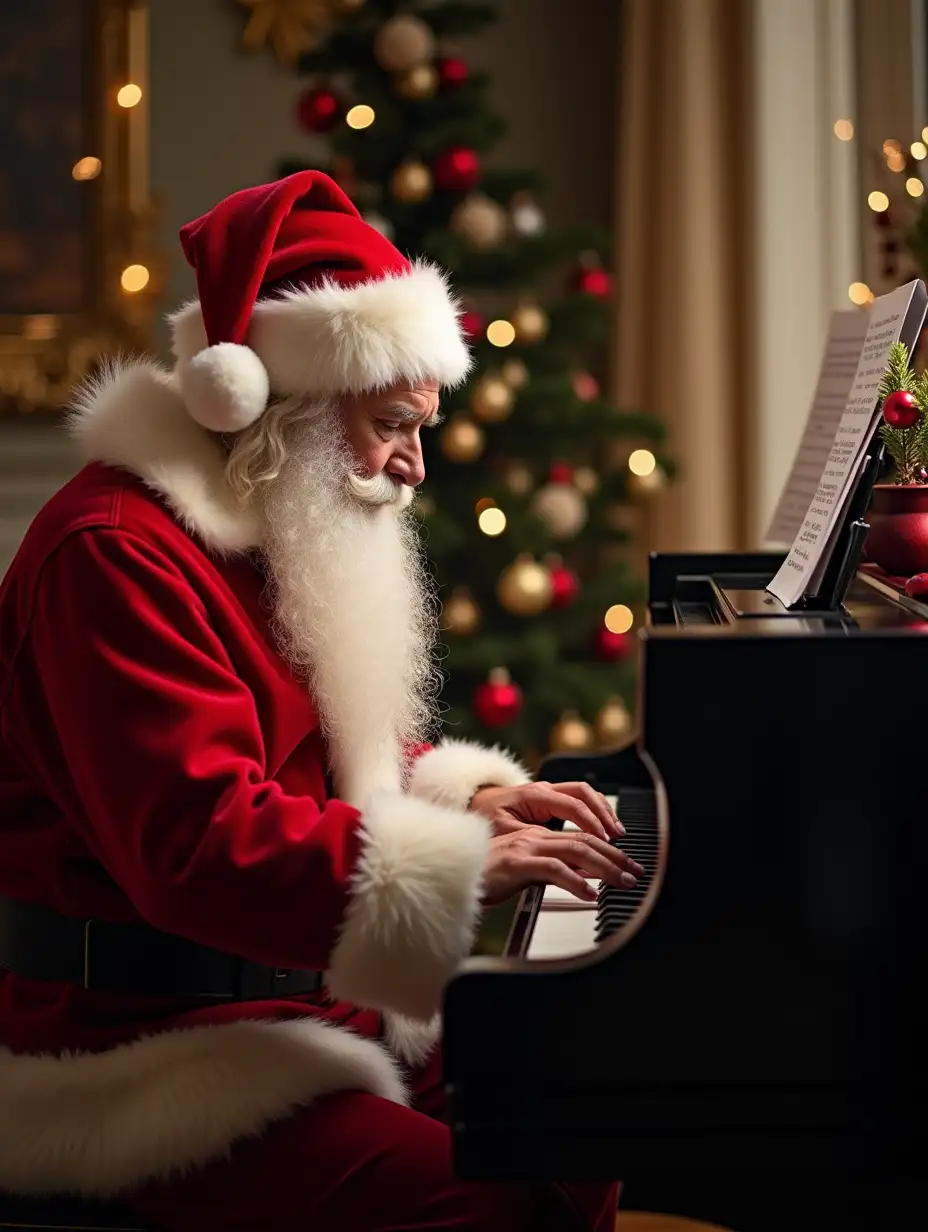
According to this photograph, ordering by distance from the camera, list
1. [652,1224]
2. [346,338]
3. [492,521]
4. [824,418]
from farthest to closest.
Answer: [492,521], [652,1224], [824,418], [346,338]

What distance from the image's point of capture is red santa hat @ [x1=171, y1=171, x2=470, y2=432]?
1.72 meters

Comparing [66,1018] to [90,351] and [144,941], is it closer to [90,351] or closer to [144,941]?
[144,941]

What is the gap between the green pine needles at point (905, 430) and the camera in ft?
5.59

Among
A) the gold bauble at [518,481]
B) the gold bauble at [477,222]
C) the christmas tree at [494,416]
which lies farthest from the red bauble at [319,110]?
the gold bauble at [518,481]

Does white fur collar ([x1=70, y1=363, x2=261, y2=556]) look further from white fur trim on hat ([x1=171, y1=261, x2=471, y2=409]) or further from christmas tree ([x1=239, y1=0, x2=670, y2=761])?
christmas tree ([x1=239, y1=0, x2=670, y2=761])

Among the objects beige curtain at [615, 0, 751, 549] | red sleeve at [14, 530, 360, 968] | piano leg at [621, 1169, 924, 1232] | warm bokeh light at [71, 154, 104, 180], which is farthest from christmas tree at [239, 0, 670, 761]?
piano leg at [621, 1169, 924, 1232]

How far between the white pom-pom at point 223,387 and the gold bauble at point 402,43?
2.41 meters

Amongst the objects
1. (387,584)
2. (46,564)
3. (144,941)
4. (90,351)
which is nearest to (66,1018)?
(144,941)

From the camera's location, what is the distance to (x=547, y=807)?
182 cm

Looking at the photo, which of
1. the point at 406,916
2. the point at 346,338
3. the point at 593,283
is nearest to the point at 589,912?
the point at 406,916

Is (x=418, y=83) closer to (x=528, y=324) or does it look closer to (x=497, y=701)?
(x=528, y=324)

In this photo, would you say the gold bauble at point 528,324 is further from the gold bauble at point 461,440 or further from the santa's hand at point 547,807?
the santa's hand at point 547,807

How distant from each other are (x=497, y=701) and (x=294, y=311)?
7.28 feet

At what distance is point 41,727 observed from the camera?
1.62 metres
